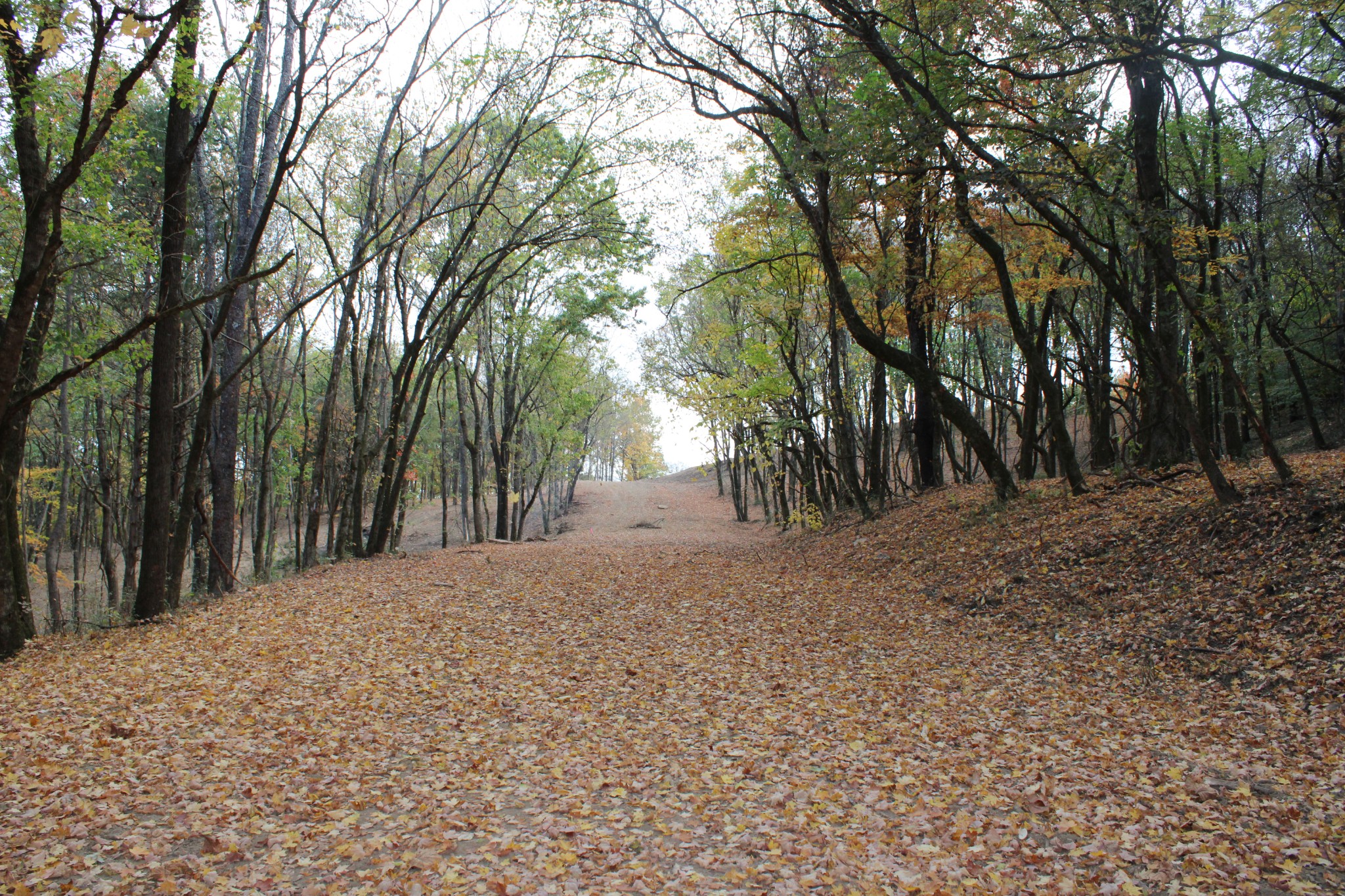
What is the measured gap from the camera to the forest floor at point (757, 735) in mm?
3363

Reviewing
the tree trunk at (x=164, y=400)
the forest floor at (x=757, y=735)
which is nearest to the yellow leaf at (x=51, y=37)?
the forest floor at (x=757, y=735)

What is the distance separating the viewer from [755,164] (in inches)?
493

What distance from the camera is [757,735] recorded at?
16.9 ft

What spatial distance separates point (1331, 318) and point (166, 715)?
1908 cm

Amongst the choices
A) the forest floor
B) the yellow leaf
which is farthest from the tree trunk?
the yellow leaf

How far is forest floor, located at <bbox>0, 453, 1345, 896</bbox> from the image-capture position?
3363 millimetres

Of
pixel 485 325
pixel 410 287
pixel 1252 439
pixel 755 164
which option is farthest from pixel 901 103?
pixel 1252 439

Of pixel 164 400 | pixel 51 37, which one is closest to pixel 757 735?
pixel 51 37

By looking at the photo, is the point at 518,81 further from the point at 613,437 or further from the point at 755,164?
the point at 613,437

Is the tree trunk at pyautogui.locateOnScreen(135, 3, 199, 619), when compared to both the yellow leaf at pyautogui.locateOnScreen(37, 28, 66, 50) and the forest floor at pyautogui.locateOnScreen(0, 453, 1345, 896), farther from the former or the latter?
the yellow leaf at pyautogui.locateOnScreen(37, 28, 66, 50)

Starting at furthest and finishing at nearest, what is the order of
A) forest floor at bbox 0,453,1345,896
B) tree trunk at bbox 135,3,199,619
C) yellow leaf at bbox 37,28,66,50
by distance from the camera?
tree trunk at bbox 135,3,199,619, yellow leaf at bbox 37,28,66,50, forest floor at bbox 0,453,1345,896

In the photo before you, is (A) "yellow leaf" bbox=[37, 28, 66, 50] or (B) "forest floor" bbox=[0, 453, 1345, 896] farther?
(A) "yellow leaf" bbox=[37, 28, 66, 50]

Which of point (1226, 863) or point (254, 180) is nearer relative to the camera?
point (1226, 863)

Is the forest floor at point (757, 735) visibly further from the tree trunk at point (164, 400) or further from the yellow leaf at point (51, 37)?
the yellow leaf at point (51, 37)
